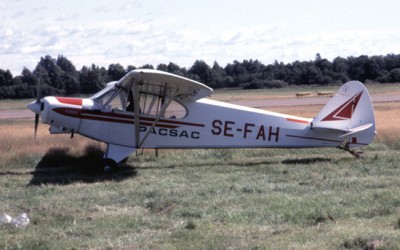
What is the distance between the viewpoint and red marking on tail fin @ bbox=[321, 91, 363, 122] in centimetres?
1556

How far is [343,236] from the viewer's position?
7.00m

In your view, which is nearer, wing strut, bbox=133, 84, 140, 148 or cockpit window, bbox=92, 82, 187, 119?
wing strut, bbox=133, 84, 140, 148

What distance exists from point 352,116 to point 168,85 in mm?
4591

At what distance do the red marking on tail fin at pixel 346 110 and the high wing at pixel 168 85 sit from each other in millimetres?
3195

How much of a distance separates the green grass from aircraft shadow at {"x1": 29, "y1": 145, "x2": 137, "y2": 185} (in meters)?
0.03

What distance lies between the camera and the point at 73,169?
15234 mm

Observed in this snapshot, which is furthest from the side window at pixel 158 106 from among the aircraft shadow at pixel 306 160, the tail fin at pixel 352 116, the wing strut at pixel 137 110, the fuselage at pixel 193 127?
the tail fin at pixel 352 116

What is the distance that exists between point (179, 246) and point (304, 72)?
79.5 metres

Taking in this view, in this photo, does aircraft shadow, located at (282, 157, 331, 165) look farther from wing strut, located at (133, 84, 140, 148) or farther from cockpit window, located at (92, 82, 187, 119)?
wing strut, located at (133, 84, 140, 148)

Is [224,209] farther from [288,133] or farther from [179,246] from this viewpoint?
[288,133]

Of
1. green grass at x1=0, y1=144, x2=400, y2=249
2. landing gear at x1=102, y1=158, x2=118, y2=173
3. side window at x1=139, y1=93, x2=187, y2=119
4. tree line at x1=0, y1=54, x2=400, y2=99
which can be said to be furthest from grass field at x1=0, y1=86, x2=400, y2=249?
tree line at x1=0, y1=54, x2=400, y2=99

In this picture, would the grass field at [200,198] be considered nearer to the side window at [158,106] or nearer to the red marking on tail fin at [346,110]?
the red marking on tail fin at [346,110]

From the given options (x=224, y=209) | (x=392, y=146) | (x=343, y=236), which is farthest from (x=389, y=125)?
(x=343, y=236)

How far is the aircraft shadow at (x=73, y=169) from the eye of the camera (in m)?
13.5
